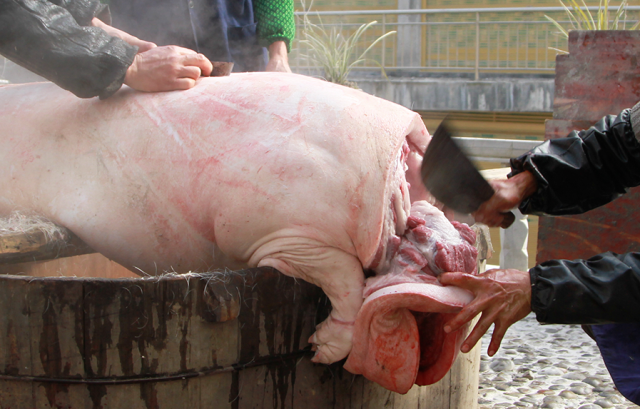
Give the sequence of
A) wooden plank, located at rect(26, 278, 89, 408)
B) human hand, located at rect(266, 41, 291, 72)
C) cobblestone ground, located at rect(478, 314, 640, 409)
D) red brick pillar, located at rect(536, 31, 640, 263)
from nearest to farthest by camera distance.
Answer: wooden plank, located at rect(26, 278, 89, 408), cobblestone ground, located at rect(478, 314, 640, 409), human hand, located at rect(266, 41, 291, 72), red brick pillar, located at rect(536, 31, 640, 263)

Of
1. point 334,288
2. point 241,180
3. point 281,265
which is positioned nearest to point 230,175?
point 241,180

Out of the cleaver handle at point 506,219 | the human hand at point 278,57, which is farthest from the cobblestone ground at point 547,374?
the human hand at point 278,57

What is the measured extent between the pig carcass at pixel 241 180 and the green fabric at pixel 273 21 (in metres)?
1.12

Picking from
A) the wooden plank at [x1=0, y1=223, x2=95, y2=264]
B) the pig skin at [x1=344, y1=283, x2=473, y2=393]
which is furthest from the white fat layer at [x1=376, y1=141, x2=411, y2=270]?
the wooden plank at [x1=0, y1=223, x2=95, y2=264]

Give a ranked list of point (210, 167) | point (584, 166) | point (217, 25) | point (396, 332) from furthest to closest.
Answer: point (217, 25), point (584, 166), point (210, 167), point (396, 332)

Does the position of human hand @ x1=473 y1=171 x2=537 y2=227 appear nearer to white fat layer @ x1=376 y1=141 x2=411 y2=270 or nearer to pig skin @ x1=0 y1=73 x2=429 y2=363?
pig skin @ x1=0 y1=73 x2=429 y2=363

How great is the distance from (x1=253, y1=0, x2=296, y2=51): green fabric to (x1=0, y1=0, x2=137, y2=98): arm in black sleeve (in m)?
1.27

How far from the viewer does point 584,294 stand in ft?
4.94

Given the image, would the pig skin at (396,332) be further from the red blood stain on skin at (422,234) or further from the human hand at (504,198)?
the human hand at (504,198)

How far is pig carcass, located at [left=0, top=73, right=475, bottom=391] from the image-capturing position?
138 cm

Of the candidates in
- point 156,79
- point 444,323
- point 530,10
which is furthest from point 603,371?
point 530,10

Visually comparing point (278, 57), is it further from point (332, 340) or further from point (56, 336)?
point (56, 336)

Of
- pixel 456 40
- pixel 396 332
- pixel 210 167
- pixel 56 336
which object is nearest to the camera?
pixel 56 336

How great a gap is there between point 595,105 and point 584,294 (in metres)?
2.14
